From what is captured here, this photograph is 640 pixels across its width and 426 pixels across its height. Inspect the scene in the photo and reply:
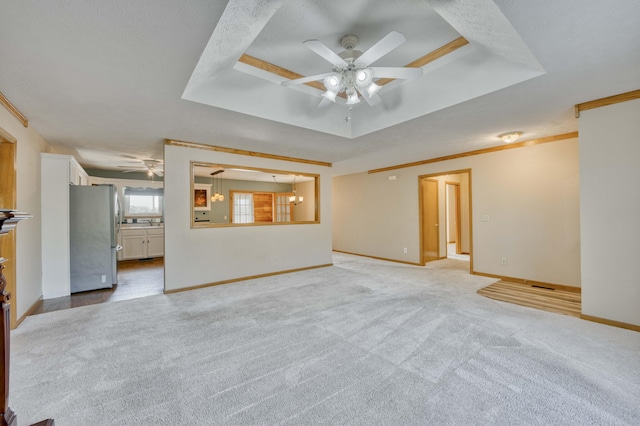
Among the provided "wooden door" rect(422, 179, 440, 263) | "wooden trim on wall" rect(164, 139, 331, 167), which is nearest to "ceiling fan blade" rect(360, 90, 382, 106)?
"wooden trim on wall" rect(164, 139, 331, 167)

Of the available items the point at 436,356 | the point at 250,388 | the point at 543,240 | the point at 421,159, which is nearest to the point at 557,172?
the point at 543,240

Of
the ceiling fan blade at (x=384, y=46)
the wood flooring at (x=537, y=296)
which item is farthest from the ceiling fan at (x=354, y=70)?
the wood flooring at (x=537, y=296)

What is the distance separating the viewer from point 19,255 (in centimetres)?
307

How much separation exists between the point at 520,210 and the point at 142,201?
30.0 ft

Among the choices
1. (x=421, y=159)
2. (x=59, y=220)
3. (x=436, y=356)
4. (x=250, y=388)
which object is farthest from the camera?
(x=421, y=159)

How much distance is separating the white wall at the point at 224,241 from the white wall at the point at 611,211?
4.31m

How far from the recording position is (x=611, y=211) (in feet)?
9.14

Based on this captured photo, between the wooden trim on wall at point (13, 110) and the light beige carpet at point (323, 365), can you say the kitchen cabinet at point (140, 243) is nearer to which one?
the light beige carpet at point (323, 365)

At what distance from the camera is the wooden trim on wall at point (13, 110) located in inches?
101

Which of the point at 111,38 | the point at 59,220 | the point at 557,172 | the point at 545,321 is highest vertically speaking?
the point at 111,38

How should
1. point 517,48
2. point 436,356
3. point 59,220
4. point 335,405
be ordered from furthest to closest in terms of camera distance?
point 59,220, point 436,356, point 517,48, point 335,405

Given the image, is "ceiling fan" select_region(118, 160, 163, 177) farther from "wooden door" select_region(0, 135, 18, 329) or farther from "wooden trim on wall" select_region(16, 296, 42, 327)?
"wooden trim on wall" select_region(16, 296, 42, 327)

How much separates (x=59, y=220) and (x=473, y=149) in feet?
23.0

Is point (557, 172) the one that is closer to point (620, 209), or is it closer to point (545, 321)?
point (620, 209)
